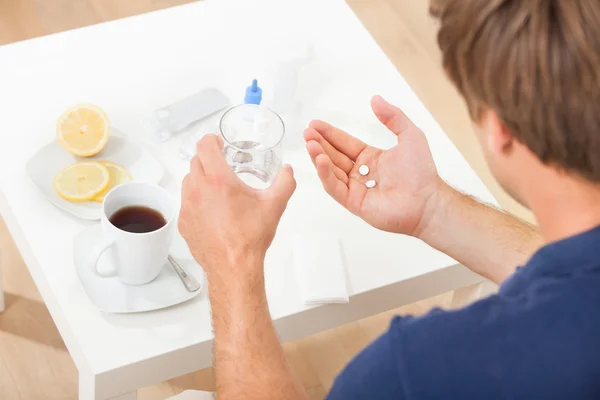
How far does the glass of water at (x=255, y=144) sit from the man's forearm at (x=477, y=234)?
29cm

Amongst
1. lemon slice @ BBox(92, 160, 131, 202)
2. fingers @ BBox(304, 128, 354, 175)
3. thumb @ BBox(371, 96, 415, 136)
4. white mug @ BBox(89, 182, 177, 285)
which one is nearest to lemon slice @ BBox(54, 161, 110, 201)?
lemon slice @ BBox(92, 160, 131, 202)

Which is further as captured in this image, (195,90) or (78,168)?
(195,90)

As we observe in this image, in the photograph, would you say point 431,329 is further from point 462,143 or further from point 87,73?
point 462,143

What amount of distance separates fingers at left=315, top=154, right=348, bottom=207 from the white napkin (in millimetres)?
75

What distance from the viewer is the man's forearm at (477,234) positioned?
4.05 ft

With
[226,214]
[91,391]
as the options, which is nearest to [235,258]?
[226,214]

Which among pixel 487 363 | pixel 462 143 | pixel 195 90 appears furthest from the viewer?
pixel 462 143

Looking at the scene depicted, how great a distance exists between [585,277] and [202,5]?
114 cm

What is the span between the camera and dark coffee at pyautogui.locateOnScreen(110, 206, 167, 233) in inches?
46.5

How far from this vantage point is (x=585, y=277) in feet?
2.55

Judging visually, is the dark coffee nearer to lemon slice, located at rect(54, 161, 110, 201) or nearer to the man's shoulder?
lemon slice, located at rect(54, 161, 110, 201)

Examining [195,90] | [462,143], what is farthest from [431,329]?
[462,143]

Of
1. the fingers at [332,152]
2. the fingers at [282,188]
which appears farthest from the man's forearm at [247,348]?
the fingers at [332,152]

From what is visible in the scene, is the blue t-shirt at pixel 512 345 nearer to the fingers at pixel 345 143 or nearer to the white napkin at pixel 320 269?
the white napkin at pixel 320 269
